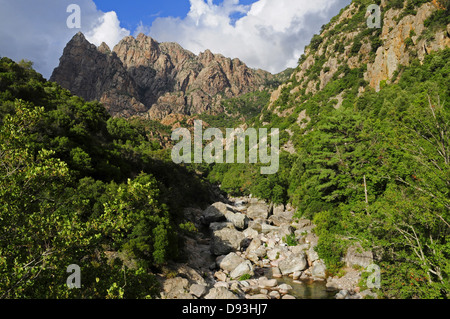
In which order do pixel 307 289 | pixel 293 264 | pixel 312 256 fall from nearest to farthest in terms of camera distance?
pixel 307 289 → pixel 293 264 → pixel 312 256

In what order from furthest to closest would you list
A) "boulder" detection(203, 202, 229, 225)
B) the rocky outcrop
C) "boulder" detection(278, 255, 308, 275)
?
"boulder" detection(203, 202, 229, 225), "boulder" detection(278, 255, 308, 275), the rocky outcrop

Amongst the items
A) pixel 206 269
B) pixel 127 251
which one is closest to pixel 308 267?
pixel 206 269

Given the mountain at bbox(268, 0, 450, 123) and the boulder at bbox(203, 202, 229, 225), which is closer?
the boulder at bbox(203, 202, 229, 225)

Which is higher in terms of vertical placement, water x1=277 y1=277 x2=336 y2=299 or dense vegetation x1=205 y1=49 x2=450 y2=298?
dense vegetation x1=205 y1=49 x2=450 y2=298

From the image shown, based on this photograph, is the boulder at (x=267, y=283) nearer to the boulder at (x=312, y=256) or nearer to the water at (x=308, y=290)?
the water at (x=308, y=290)

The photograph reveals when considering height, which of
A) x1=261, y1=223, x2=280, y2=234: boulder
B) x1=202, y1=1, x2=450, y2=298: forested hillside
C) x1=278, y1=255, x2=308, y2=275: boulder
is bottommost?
x1=278, y1=255, x2=308, y2=275: boulder

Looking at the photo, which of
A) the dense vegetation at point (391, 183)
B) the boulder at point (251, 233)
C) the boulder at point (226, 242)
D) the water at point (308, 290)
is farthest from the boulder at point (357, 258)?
the boulder at point (251, 233)

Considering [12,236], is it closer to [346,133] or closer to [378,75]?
[346,133]

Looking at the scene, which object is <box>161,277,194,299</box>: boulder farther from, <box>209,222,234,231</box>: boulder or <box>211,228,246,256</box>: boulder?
<box>209,222,234,231</box>: boulder

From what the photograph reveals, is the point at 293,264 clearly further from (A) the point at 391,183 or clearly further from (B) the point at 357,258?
(A) the point at 391,183

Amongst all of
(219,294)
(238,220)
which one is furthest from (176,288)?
(238,220)

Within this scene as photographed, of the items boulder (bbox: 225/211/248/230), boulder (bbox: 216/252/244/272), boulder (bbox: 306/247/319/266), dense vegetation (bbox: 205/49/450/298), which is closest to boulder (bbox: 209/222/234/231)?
boulder (bbox: 225/211/248/230)

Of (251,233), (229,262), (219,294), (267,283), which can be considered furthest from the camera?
(251,233)

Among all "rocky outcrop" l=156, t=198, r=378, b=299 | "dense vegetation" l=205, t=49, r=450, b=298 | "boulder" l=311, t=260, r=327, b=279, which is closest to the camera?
"dense vegetation" l=205, t=49, r=450, b=298
